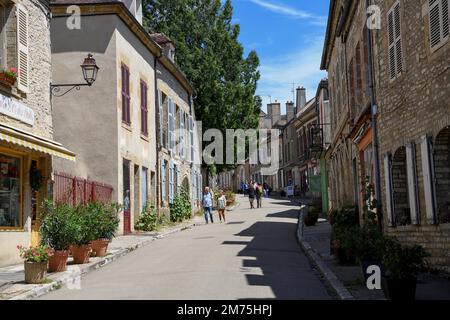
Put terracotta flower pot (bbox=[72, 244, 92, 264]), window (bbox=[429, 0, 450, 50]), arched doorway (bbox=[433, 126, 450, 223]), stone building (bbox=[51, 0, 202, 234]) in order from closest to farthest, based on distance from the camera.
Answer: window (bbox=[429, 0, 450, 50]) < arched doorway (bbox=[433, 126, 450, 223]) < terracotta flower pot (bbox=[72, 244, 92, 264]) < stone building (bbox=[51, 0, 202, 234])

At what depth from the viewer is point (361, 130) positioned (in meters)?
15.7

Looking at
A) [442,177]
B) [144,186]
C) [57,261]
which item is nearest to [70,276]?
[57,261]

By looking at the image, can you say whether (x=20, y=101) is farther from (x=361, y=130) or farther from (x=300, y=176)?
(x=300, y=176)

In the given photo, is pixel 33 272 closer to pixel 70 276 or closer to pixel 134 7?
pixel 70 276

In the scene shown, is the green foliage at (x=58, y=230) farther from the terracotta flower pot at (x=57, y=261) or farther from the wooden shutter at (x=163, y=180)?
the wooden shutter at (x=163, y=180)

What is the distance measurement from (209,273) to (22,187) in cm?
532

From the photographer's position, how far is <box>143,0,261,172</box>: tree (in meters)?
34.2

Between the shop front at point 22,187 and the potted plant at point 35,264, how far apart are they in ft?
8.45

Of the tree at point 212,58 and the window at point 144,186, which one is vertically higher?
the tree at point 212,58

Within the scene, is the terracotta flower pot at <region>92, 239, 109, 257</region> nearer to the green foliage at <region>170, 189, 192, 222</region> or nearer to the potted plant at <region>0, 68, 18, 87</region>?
the potted plant at <region>0, 68, 18, 87</region>

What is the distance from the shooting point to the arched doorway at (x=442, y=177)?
10180mm

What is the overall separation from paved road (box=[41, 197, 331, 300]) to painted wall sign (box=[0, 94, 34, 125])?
12.1 feet

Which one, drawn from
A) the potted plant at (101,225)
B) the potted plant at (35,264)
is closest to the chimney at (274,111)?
the potted plant at (101,225)

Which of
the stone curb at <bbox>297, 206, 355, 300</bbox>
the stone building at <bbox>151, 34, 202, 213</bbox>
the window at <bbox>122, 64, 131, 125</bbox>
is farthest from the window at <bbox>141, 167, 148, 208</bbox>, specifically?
the stone curb at <bbox>297, 206, 355, 300</bbox>
